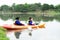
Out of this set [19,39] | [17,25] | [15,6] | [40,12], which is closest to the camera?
[19,39]

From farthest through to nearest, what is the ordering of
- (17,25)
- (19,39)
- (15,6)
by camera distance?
1. (15,6)
2. (17,25)
3. (19,39)

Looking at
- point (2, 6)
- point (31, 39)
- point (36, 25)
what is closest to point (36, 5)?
point (2, 6)

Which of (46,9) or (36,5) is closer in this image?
(46,9)

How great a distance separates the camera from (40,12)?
132 ft

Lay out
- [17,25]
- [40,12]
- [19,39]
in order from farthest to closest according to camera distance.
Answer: [40,12]
[17,25]
[19,39]

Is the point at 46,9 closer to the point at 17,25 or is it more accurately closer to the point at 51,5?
the point at 51,5

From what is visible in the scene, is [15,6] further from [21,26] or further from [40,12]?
[21,26]

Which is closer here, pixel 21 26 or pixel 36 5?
pixel 21 26

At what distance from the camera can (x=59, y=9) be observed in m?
41.8

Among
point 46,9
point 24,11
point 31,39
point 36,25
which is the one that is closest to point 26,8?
point 24,11

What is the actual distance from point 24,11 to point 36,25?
2719 centimetres

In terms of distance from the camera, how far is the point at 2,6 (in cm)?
4150

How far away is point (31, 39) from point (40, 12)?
98.3ft

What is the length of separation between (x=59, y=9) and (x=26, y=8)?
5.22 metres
